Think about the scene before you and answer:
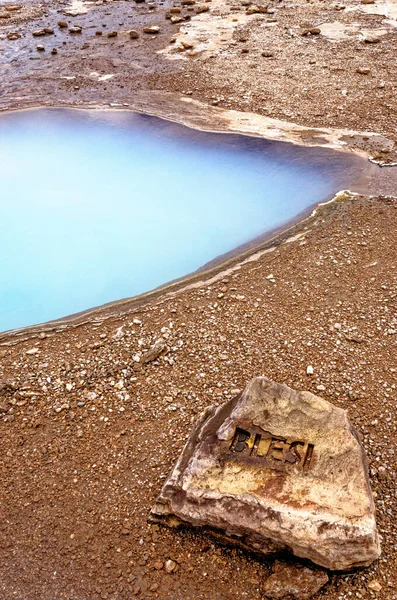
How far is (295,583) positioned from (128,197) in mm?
4763

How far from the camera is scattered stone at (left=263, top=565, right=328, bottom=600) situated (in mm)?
2559

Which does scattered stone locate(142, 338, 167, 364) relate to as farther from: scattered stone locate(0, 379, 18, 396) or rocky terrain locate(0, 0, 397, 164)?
rocky terrain locate(0, 0, 397, 164)

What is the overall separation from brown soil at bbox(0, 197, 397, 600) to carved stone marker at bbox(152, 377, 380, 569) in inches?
9.5

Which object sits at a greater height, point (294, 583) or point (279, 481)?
point (279, 481)

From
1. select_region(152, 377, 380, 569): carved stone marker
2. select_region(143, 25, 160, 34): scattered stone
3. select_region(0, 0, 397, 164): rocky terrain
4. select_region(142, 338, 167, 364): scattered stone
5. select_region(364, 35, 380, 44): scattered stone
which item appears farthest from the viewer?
select_region(143, 25, 160, 34): scattered stone

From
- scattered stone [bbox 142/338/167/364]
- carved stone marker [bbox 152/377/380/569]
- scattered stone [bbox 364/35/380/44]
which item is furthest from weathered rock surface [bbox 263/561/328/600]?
scattered stone [bbox 364/35/380/44]

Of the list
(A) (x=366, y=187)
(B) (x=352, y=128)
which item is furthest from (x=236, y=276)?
(B) (x=352, y=128)

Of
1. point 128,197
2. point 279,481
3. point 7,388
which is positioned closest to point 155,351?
point 7,388

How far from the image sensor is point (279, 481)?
8.86 feet

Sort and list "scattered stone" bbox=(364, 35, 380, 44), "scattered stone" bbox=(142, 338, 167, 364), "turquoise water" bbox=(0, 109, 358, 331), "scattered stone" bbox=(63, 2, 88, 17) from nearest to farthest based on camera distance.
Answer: "scattered stone" bbox=(142, 338, 167, 364)
"turquoise water" bbox=(0, 109, 358, 331)
"scattered stone" bbox=(364, 35, 380, 44)
"scattered stone" bbox=(63, 2, 88, 17)

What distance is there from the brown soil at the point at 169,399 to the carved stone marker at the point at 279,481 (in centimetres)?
24

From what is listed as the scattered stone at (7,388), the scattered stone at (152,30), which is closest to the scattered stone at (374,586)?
the scattered stone at (7,388)

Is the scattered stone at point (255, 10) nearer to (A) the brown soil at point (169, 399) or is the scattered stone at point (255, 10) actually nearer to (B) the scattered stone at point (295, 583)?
(A) the brown soil at point (169, 399)

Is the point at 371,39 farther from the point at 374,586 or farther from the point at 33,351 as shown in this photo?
the point at 374,586
